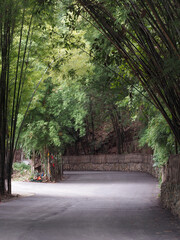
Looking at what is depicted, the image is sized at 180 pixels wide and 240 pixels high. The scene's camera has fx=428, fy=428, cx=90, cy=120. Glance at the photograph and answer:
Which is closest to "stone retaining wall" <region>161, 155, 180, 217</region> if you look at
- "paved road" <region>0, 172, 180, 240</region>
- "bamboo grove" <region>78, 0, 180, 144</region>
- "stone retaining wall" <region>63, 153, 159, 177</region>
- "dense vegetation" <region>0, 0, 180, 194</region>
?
"paved road" <region>0, 172, 180, 240</region>

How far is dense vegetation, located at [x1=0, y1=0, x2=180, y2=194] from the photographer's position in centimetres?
805

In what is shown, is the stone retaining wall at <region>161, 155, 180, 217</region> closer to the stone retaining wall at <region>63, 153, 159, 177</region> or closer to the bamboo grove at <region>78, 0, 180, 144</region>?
the bamboo grove at <region>78, 0, 180, 144</region>

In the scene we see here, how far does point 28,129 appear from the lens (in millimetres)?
24219

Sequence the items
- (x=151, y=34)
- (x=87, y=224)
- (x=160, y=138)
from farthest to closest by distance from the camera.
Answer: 1. (x=160, y=138)
2. (x=151, y=34)
3. (x=87, y=224)

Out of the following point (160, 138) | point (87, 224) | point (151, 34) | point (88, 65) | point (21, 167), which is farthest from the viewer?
point (21, 167)

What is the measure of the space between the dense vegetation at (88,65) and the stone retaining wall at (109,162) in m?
4.20

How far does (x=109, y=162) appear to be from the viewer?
129 ft

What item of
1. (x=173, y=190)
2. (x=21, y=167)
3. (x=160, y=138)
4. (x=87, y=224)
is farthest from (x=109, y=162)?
(x=87, y=224)

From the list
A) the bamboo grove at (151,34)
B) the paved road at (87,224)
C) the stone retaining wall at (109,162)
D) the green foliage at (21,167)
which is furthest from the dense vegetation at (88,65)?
the green foliage at (21,167)

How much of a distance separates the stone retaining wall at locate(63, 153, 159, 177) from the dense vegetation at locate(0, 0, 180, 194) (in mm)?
4201

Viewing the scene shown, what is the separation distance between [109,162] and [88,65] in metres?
19.7

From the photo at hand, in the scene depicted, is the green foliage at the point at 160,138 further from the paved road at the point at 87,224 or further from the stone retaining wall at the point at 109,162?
the stone retaining wall at the point at 109,162

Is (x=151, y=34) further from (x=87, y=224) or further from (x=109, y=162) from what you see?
(x=109, y=162)

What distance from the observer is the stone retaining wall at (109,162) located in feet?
114
